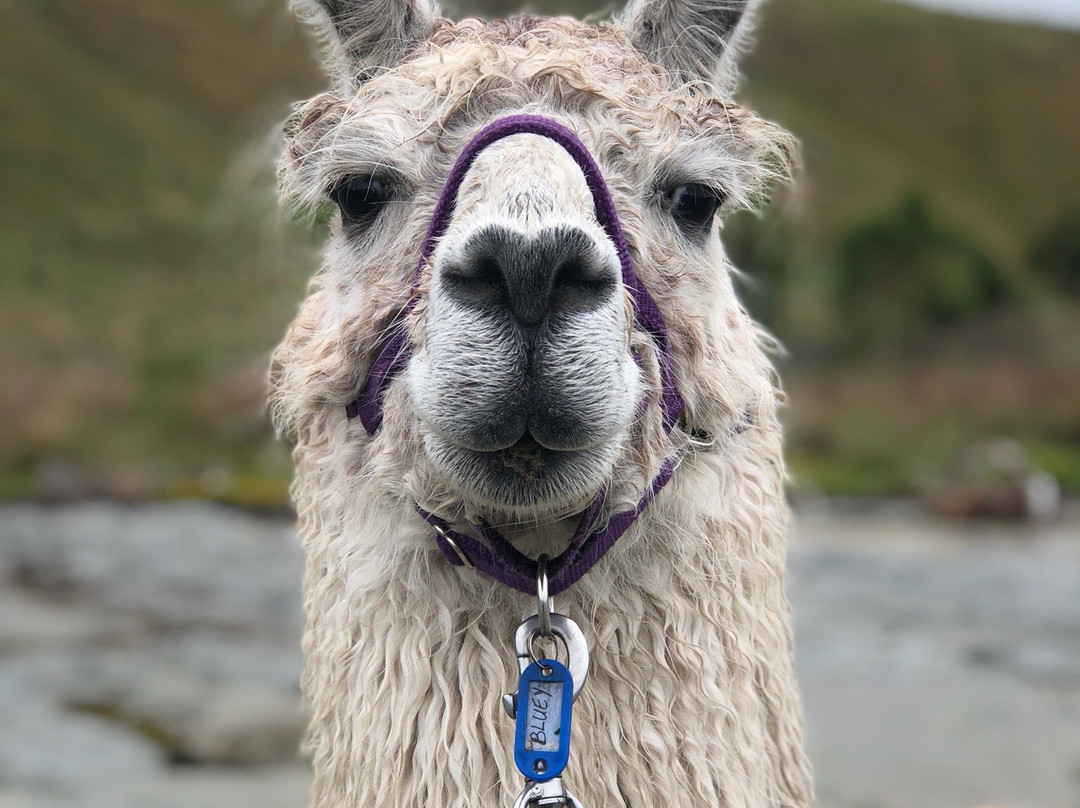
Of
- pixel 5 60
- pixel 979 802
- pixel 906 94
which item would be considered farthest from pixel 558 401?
pixel 906 94

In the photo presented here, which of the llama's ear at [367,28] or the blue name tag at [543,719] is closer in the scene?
the blue name tag at [543,719]

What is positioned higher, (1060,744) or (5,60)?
(5,60)

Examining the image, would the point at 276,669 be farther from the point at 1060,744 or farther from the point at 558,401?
the point at 558,401

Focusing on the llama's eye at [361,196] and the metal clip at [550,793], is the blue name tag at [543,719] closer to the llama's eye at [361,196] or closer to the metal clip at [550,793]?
the metal clip at [550,793]

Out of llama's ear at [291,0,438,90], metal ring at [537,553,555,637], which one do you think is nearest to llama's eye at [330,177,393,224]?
llama's ear at [291,0,438,90]

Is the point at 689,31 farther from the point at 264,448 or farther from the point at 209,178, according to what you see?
the point at 209,178

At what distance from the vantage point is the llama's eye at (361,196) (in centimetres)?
193

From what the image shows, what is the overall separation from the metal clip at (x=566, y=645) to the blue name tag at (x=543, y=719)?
0.02 metres

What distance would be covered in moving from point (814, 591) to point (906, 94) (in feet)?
164

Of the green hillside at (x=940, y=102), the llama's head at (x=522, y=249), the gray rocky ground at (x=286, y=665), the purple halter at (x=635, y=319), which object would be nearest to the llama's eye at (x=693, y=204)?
the llama's head at (x=522, y=249)

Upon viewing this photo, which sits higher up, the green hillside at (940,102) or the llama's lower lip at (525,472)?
the green hillside at (940,102)

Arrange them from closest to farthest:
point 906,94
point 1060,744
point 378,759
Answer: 1. point 378,759
2. point 1060,744
3. point 906,94

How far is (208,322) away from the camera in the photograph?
26.9 metres

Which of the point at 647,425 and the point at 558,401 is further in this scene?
the point at 647,425
